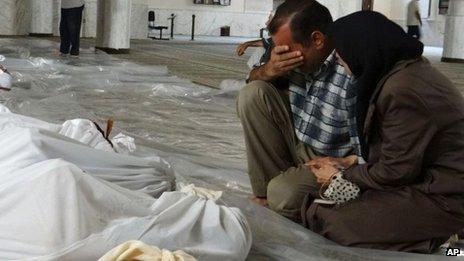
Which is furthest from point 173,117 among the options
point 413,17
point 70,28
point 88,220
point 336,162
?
point 413,17

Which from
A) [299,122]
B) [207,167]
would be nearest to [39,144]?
[299,122]

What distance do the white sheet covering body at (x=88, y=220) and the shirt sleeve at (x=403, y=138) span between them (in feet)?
1.97

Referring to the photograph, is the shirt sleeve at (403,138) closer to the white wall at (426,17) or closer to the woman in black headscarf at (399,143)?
the woman in black headscarf at (399,143)

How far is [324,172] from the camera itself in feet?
9.56

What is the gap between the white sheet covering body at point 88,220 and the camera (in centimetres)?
213

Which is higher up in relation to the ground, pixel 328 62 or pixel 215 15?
pixel 328 62

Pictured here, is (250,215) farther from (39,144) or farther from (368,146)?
(39,144)

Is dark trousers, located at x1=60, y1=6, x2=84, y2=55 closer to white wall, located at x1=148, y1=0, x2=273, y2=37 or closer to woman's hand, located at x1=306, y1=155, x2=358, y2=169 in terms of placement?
woman's hand, located at x1=306, y1=155, x2=358, y2=169

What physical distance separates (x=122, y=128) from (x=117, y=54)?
889 cm

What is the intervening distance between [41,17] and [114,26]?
533 centimetres

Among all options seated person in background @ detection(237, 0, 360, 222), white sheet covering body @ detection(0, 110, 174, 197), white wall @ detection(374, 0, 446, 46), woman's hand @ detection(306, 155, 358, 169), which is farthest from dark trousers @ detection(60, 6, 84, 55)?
white wall @ detection(374, 0, 446, 46)

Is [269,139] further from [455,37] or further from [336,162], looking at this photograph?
[455,37]

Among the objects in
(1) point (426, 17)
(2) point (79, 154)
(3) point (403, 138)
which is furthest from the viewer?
(1) point (426, 17)

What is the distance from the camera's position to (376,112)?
2699mm
